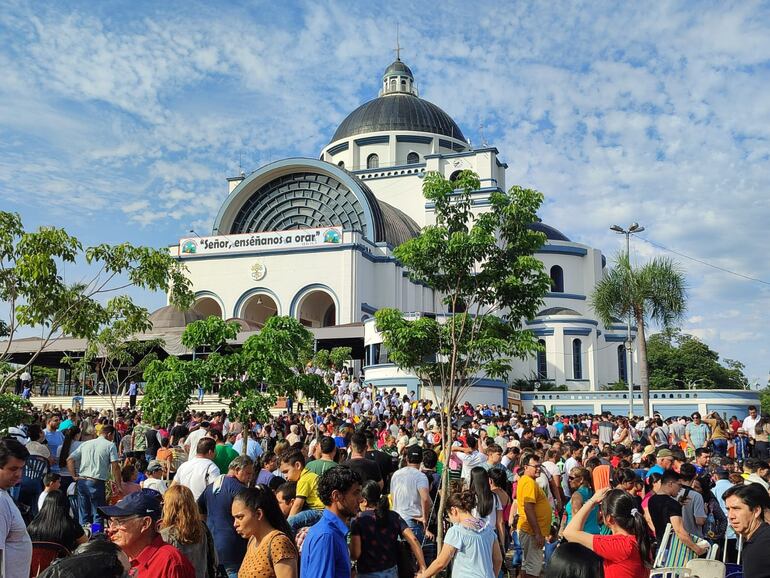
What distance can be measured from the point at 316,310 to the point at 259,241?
217 inches

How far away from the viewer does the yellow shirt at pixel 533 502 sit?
7.35 metres

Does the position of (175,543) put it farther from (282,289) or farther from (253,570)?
(282,289)

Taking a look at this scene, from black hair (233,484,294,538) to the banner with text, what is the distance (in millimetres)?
33934

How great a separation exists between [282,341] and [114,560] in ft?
35.2

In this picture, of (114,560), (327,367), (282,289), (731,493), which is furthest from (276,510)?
(282,289)

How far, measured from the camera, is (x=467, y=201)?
35.8ft

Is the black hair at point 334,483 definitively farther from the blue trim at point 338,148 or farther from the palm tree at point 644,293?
the blue trim at point 338,148

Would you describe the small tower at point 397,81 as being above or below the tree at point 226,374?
above

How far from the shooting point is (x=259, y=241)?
3988cm

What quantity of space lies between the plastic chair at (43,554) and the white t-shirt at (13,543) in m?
0.49

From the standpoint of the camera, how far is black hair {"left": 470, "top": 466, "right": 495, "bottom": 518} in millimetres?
5711

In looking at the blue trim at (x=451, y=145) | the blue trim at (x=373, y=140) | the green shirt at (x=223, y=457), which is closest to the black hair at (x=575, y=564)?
the green shirt at (x=223, y=457)

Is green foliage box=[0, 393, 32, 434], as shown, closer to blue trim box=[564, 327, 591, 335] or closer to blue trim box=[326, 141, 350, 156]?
blue trim box=[564, 327, 591, 335]

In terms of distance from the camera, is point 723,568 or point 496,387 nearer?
point 723,568
